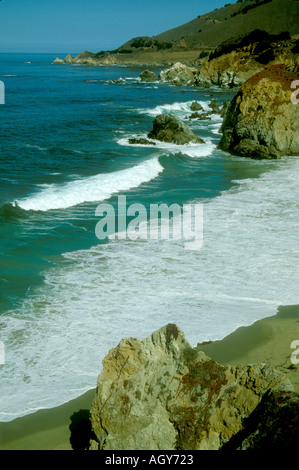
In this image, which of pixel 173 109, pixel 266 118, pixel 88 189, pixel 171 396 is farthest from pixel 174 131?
pixel 171 396

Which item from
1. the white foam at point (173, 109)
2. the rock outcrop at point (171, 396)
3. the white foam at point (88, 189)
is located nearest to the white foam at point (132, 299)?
the rock outcrop at point (171, 396)

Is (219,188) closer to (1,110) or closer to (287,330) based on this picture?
(287,330)

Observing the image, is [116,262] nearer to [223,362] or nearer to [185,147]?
[223,362]

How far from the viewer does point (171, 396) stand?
4.47 meters

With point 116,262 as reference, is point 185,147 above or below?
above

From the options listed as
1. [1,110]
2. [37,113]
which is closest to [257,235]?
[37,113]

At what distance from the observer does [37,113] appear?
37312 millimetres

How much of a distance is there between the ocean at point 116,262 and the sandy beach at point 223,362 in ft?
0.60

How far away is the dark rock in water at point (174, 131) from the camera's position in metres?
26.6

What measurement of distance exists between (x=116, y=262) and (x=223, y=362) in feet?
13.9

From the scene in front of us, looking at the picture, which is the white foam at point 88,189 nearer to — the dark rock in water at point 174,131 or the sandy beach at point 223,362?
the dark rock in water at point 174,131

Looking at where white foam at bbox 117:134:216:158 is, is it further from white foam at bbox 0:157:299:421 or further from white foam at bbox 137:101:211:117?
white foam at bbox 137:101:211:117

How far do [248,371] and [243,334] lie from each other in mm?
3262

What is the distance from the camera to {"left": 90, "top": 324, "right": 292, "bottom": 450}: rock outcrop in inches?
165
